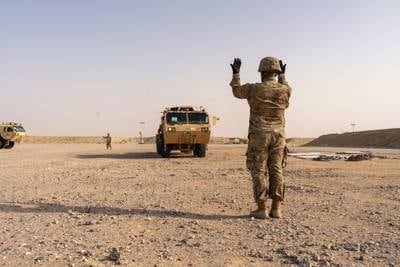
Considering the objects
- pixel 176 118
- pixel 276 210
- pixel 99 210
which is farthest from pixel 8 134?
pixel 276 210

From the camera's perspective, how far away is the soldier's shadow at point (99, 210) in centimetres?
623

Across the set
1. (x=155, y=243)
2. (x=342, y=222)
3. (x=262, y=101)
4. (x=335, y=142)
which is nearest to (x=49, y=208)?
(x=155, y=243)

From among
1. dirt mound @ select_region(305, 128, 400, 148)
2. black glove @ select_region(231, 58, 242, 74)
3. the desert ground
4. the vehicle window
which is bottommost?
the desert ground

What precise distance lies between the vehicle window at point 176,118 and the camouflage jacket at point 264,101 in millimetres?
16253

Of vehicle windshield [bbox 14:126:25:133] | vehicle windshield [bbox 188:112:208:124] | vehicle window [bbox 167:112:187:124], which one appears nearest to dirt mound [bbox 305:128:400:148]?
vehicle windshield [bbox 188:112:208:124]

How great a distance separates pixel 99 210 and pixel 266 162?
2.31 metres

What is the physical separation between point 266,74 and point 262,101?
375 mm

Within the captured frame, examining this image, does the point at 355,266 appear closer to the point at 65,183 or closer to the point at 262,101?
the point at 262,101

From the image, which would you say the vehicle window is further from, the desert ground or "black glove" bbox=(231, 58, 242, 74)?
"black glove" bbox=(231, 58, 242, 74)

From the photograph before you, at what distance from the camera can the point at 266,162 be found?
6.20m

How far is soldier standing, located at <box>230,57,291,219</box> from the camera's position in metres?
6.11

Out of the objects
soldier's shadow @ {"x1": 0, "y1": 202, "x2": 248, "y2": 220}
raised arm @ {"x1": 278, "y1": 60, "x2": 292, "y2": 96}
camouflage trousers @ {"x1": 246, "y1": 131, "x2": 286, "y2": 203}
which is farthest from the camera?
raised arm @ {"x1": 278, "y1": 60, "x2": 292, "y2": 96}

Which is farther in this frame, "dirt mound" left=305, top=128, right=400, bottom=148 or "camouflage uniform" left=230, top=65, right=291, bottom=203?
"dirt mound" left=305, top=128, right=400, bottom=148

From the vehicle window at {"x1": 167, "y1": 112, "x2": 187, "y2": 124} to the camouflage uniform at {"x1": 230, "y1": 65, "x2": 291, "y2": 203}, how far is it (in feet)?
53.4
